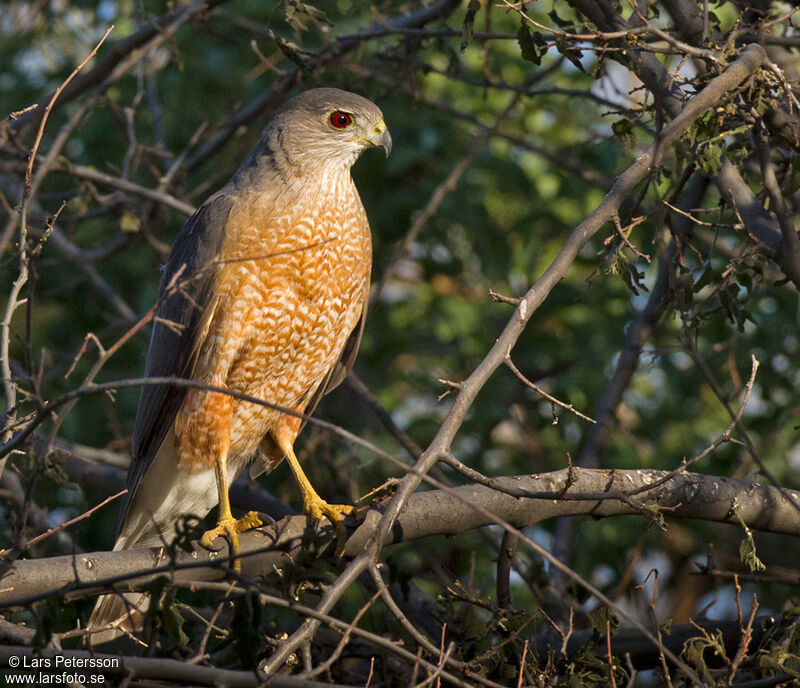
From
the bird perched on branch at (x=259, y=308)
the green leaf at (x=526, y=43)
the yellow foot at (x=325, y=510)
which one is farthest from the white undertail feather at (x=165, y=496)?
the green leaf at (x=526, y=43)

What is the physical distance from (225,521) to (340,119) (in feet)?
5.58

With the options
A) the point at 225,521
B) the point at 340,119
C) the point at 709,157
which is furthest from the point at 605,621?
the point at 340,119

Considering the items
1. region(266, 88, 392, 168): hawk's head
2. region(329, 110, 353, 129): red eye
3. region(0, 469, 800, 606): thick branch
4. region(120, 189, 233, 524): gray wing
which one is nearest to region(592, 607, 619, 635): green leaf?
region(0, 469, 800, 606): thick branch

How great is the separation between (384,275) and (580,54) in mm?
2082

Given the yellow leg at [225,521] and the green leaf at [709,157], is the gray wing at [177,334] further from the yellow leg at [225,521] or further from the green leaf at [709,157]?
the green leaf at [709,157]

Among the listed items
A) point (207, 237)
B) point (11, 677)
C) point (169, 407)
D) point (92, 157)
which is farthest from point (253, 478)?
point (92, 157)

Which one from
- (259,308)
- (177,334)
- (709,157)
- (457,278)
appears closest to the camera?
(709,157)

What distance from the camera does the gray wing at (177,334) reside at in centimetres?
395

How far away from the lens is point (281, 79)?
4953mm

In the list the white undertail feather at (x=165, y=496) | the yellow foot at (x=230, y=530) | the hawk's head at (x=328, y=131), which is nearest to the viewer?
the yellow foot at (x=230, y=530)

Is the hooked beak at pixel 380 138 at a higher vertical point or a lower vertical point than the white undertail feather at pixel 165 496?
higher

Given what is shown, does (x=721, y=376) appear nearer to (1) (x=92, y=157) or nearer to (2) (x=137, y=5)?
(2) (x=137, y=5)

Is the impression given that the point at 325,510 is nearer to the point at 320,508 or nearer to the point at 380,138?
the point at 320,508

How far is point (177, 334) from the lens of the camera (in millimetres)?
4078
